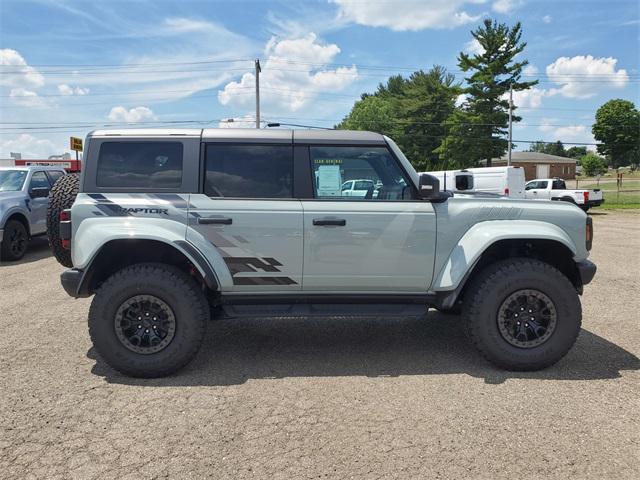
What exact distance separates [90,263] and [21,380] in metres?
1.12

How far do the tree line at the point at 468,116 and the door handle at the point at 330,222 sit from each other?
1502 inches

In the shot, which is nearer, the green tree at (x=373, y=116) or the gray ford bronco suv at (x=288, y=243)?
the gray ford bronco suv at (x=288, y=243)

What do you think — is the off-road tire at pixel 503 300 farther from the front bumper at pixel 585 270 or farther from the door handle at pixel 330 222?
the door handle at pixel 330 222

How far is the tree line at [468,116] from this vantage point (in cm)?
3794

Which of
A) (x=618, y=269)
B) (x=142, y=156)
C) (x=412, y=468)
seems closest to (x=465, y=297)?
(x=412, y=468)

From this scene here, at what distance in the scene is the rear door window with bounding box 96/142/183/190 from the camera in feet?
13.0

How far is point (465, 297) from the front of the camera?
417cm

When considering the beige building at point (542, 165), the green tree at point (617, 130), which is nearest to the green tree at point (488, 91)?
the beige building at point (542, 165)

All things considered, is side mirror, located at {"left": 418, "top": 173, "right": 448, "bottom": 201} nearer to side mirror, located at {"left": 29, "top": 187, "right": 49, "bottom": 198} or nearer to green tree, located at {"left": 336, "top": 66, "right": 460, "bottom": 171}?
side mirror, located at {"left": 29, "top": 187, "right": 49, "bottom": 198}

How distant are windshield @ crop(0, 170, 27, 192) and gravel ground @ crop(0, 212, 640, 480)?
6055 mm

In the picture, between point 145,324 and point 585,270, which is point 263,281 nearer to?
point 145,324

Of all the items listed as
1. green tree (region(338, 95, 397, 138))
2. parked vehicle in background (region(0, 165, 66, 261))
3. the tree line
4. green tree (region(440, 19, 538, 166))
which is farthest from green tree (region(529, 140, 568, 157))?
parked vehicle in background (region(0, 165, 66, 261))

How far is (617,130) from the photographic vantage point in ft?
245

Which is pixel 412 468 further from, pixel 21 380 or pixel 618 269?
pixel 618 269
